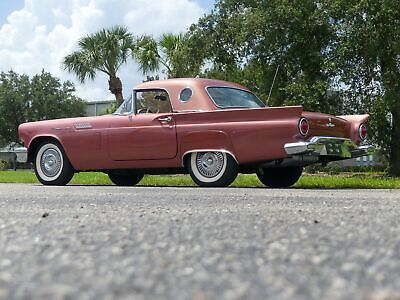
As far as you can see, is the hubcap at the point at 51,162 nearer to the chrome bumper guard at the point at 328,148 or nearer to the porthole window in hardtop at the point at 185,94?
the porthole window in hardtop at the point at 185,94

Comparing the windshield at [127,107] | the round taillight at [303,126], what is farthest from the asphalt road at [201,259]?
the windshield at [127,107]

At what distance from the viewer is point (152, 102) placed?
9359 mm

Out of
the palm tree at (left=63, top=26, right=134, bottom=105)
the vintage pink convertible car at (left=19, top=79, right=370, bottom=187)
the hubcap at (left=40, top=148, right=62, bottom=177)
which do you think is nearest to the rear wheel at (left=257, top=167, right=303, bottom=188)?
the vintage pink convertible car at (left=19, top=79, right=370, bottom=187)

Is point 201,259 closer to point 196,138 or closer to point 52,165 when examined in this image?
point 196,138

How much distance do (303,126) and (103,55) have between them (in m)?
16.9

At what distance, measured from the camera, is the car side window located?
30.2 ft

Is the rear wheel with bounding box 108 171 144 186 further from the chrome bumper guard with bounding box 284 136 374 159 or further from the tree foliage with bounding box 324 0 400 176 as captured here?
the tree foliage with bounding box 324 0 400 176

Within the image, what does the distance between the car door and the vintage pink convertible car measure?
1 cm

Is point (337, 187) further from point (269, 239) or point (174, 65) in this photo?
point (174, 65)

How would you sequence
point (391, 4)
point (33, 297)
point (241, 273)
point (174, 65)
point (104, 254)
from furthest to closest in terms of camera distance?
point (174, 65) < point (391, 4) < point (104, 254) < point (241, 273) < point (33, 297)

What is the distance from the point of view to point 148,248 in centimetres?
236

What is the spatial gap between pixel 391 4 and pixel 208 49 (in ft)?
18.2

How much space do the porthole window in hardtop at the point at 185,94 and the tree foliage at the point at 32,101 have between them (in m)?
39.2

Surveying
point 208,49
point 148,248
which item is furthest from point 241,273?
point 208,49
